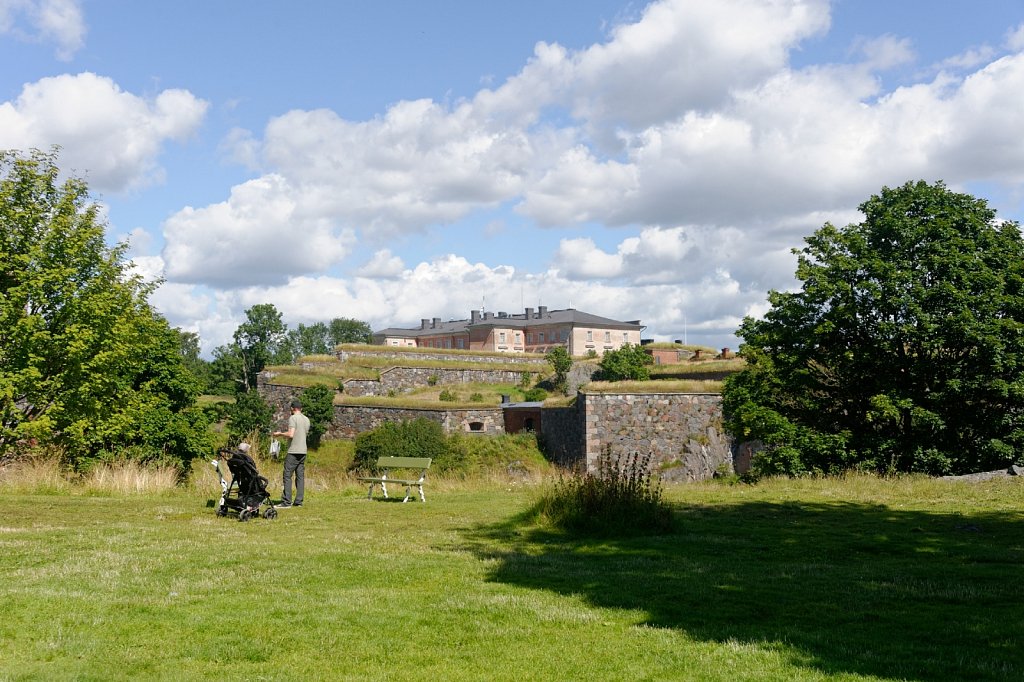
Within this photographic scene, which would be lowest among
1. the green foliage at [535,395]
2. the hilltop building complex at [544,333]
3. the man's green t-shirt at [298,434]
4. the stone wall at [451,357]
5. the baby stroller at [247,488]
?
the baby stroller at [247,488]

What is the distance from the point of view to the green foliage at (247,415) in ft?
149

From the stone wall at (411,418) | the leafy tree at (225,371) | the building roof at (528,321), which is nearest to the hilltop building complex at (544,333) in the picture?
the building roof at (528,321)

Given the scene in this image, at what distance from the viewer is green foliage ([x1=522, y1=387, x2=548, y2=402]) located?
51375 mm

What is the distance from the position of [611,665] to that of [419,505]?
939cm

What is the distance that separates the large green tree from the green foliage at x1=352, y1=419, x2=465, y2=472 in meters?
21.1

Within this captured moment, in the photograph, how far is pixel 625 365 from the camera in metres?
50.4

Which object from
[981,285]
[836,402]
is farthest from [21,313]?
[981,285]

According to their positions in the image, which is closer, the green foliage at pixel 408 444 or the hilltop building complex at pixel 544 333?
the green foliage at pixel 408 444

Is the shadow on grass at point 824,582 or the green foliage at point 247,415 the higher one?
the green foliage at point 247,415

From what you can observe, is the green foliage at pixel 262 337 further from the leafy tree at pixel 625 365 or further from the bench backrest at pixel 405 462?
the bench backrest at pixel 405 462

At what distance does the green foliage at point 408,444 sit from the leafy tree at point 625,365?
11.9m

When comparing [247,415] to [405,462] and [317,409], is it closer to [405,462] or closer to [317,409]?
[317,409]

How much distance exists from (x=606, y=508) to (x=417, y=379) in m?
45.7

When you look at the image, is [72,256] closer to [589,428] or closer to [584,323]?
[589,428]
